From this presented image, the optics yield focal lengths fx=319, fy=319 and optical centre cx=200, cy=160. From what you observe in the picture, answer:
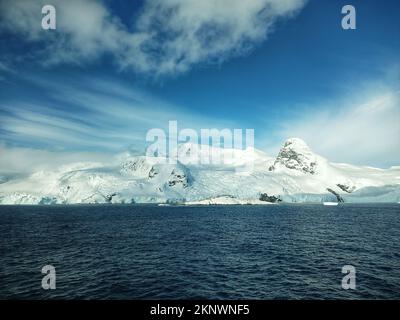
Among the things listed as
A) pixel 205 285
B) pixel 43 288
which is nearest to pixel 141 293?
pixel 205 285

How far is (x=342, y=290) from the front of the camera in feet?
110

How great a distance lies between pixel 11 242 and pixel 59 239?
9.30 meters

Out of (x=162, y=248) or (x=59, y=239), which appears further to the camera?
(x=59, y=239)

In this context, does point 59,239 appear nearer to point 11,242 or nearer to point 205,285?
point 11,242

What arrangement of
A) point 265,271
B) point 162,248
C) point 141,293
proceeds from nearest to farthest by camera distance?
point 141,293 < point 265,271 < point 162,248

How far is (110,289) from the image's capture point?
33.9 meters
